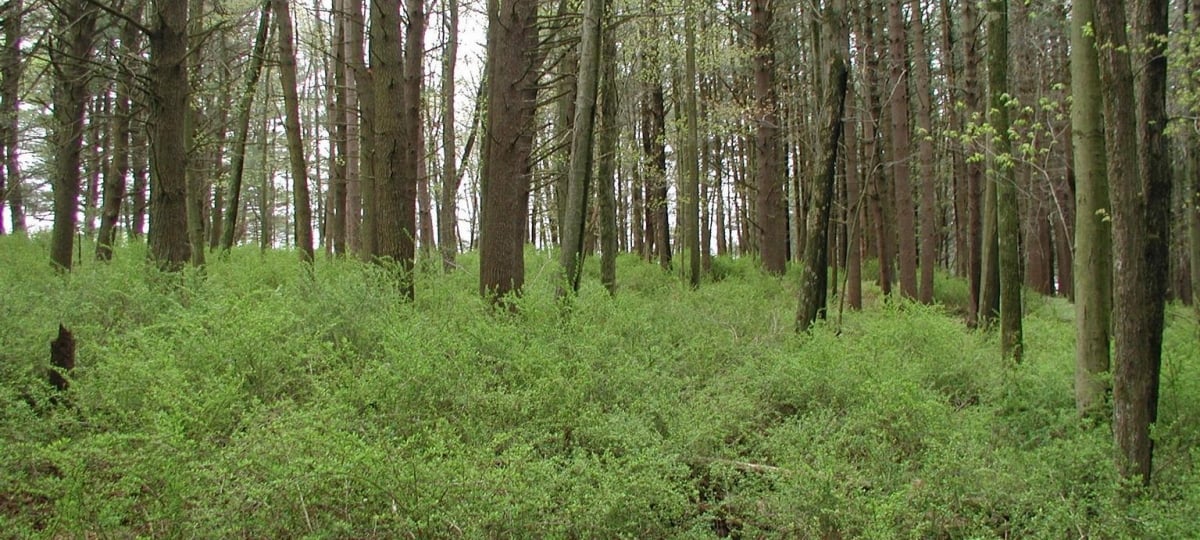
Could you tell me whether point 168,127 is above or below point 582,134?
above

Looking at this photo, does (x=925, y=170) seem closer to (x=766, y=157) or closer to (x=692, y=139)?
(x=766, y=157)

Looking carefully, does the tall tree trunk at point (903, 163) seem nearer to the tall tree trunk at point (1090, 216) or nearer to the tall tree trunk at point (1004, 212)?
the tall tree trunk at point (1004, 212)

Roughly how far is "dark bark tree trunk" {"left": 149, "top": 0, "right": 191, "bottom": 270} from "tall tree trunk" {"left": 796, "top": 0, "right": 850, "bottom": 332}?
7173mm

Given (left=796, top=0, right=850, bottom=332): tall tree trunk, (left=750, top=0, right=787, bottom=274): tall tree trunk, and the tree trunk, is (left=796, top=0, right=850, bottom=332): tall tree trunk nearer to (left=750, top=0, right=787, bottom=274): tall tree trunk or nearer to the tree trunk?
the tree trunk

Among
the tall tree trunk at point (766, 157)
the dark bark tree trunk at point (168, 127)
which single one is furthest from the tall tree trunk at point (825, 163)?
the dark bark tree trunk at point (168, 127)

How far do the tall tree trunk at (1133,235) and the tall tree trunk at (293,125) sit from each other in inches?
363

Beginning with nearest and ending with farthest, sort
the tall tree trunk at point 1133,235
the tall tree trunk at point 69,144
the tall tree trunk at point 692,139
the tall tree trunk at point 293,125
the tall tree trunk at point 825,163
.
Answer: the tall tree trunk at point 1133,235, the tall tree trunk at point 825,163, the tall tree trunk at point 69,144, the tall tree trunk at point 293,125, the tall tree trunk at point 692,139

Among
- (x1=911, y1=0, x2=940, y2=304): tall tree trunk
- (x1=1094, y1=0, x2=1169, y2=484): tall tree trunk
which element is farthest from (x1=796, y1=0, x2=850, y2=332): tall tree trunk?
(x1=911, y1=0, x2=940, y2=304): tall tree trunk

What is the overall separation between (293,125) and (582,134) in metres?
5.12

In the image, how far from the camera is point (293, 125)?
34.1 ft

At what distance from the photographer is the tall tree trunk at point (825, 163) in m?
8.21

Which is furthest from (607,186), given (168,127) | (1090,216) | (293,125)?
(1090,216)

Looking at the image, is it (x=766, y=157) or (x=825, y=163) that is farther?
(x=766, y=157)

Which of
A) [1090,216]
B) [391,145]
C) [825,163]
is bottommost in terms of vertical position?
[1090,216]
